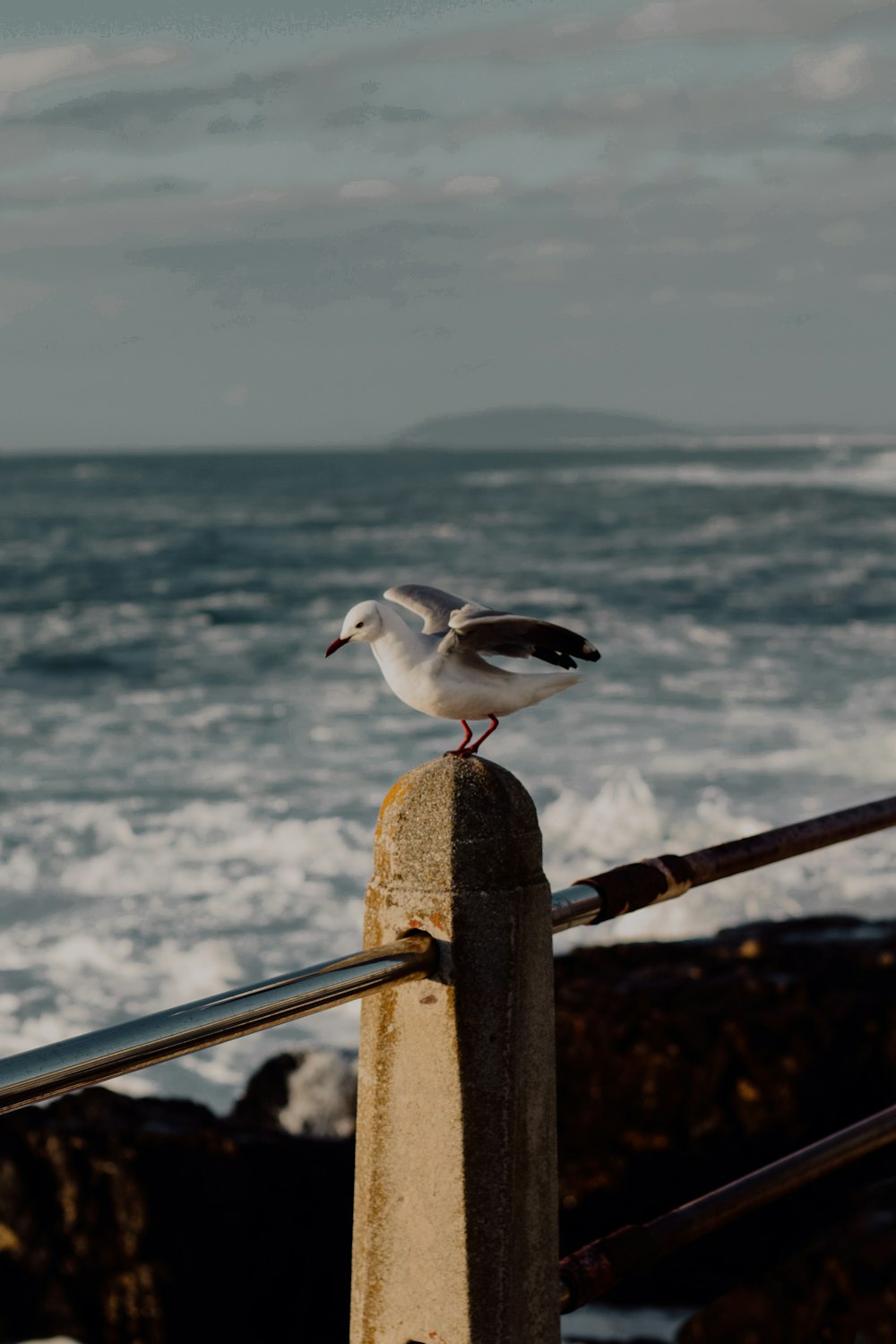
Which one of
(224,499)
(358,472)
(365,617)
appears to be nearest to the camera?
(365,617)

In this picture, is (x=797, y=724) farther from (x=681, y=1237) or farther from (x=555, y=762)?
(x=681, y=1237)

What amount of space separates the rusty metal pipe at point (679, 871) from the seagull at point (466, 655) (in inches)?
10.9

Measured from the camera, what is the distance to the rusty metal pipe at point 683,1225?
7.00 feet

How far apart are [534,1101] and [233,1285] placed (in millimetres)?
4495

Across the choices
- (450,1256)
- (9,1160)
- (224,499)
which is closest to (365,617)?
(450,1256)

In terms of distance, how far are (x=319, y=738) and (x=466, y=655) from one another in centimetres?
1587

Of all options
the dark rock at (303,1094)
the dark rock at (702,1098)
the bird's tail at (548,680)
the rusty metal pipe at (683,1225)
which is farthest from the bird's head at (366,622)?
the dark rock at (303,1094)

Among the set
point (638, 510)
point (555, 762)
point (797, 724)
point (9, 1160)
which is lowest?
point (9, 1160)

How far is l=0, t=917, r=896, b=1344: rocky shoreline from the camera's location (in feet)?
19.4

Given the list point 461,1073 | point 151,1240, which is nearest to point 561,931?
A: point 461,1073

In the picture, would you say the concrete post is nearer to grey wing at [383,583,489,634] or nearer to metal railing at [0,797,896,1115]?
metal railing at [0,797,896,1115]

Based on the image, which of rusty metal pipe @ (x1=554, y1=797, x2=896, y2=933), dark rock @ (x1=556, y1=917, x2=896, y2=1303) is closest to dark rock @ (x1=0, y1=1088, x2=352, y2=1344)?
dark rock @ (x1=556, y1=917, x2=896, y2=1303)

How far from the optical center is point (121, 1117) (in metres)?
6.16

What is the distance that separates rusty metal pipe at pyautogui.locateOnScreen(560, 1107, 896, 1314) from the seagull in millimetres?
738
